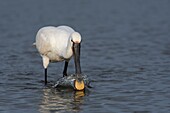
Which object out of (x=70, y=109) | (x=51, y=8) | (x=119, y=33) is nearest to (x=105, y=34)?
(x=119, y=33)

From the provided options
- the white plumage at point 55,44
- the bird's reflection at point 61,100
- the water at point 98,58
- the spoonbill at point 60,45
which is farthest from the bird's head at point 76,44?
the water at point 98,58

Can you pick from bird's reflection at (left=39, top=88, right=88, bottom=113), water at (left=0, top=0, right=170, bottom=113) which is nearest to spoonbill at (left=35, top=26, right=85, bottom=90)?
bird's reflection at (left=39, top=88, right=88, bottom=113)

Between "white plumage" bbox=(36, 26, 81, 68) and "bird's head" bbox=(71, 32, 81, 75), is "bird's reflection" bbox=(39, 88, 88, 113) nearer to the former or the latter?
"bird's head" bbox=(71, 32, 81, 75)

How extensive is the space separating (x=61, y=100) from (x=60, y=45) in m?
1.70

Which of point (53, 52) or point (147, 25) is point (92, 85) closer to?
point (53, 52)

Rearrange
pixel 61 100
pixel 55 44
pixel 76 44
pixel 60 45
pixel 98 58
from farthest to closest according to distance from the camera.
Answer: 1. pixel 98 58
2. pixel 55 44
3. pixel 60 45
4. pixel 76 44
5. pixel 61 100

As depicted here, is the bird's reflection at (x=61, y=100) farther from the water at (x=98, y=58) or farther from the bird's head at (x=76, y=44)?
the bird's head at (x=76, y=44)

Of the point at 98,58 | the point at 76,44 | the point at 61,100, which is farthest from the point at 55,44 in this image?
the point at 98,58

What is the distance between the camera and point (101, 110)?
922 centimetres

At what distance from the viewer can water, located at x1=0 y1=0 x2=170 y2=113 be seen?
984 cm

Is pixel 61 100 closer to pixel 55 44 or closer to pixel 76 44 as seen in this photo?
pixel 76 44

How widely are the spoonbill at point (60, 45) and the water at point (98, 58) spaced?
476mm

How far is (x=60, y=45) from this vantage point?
38.1 feet

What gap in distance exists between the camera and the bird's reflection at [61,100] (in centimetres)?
945
